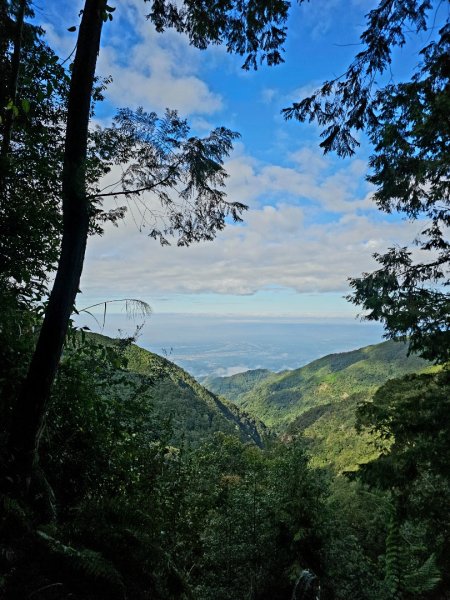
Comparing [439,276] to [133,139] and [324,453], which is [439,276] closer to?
[133,139]

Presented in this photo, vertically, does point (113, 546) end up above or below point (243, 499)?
above

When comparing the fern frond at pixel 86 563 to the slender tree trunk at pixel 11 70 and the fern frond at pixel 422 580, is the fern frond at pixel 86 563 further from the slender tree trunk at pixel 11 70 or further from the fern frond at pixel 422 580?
the fern frond at pixel 422 580

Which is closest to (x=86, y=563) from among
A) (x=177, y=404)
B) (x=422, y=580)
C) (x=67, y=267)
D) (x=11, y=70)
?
(x=67, y=267)

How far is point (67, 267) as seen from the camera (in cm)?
331

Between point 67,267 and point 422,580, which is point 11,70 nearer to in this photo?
point 67,267

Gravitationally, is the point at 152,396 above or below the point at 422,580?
above

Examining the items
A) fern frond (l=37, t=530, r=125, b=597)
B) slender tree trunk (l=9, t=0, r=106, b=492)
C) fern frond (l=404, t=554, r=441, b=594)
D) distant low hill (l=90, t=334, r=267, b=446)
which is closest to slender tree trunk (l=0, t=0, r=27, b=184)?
slender tree trunk (l=9, t=0, r=106, b=492)

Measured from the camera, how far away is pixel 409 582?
7914 mm

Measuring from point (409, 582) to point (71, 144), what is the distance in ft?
35.6

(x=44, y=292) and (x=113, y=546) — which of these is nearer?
(x=113, y=546)

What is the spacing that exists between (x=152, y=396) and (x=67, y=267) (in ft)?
10.1

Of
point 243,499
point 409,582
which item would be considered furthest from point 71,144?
point 409,582

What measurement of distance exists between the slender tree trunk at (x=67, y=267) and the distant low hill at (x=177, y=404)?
143 cm

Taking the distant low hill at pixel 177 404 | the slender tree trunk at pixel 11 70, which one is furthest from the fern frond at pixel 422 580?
the slender tree trunk at pixel 11 70
